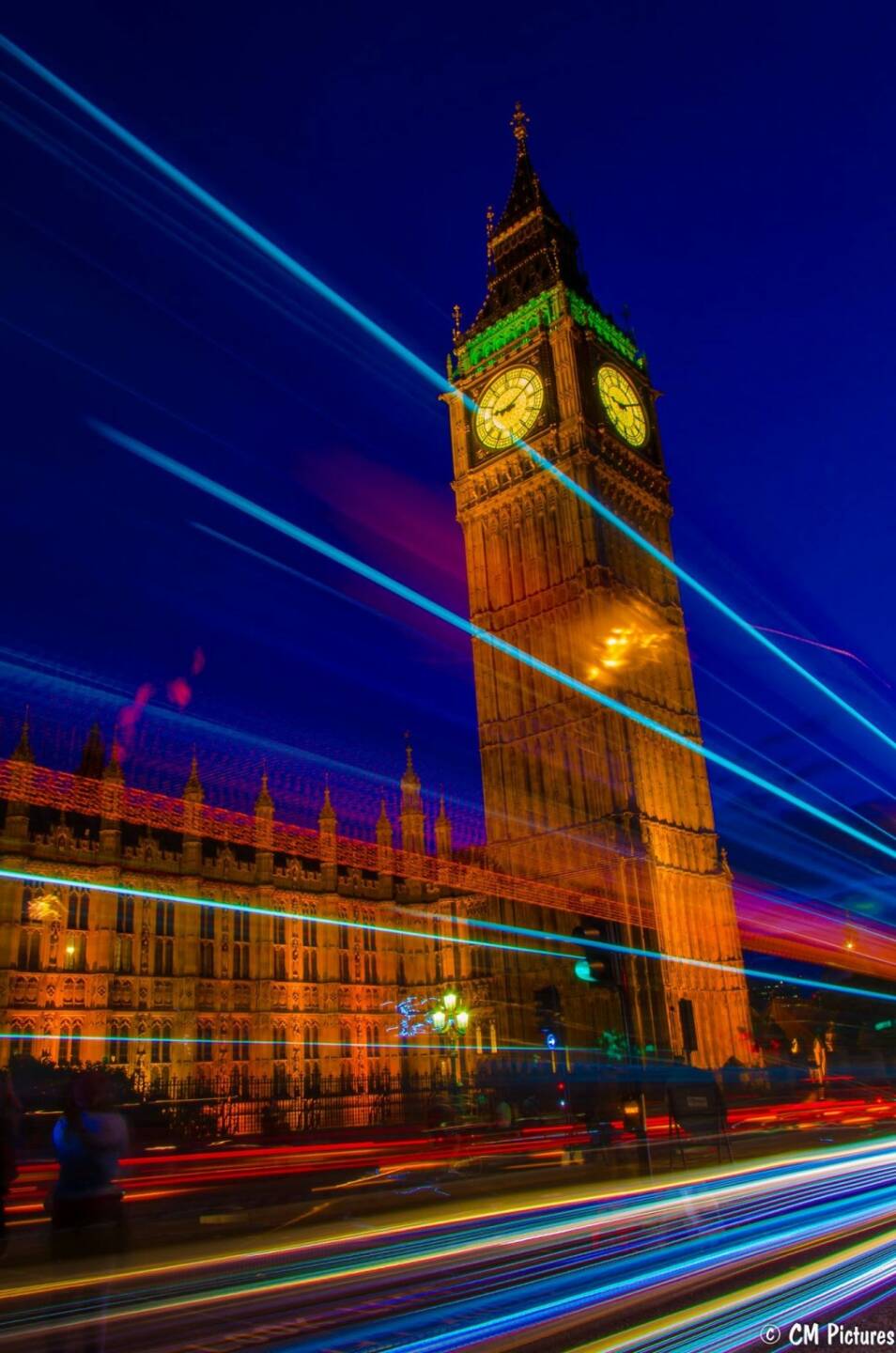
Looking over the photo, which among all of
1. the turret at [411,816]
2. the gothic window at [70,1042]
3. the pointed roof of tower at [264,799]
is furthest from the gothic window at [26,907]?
the turret at [411,816]

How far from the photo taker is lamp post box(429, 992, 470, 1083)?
33312mm

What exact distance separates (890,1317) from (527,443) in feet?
161

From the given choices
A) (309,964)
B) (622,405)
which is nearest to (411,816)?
(309,964)

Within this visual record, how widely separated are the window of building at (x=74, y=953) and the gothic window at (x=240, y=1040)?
7.94 meters

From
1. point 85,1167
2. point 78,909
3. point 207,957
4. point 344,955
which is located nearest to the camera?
point 85,1167

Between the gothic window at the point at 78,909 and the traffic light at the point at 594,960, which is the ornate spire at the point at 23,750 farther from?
the traffic light at the point at 594,960

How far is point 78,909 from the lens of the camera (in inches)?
1607

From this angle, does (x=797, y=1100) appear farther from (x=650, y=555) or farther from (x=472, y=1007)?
(x=650, y=555)

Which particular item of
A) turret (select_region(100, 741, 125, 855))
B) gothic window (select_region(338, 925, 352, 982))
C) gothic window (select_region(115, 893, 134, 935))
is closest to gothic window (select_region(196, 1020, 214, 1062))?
gothic window (select_region(115, 893, 134, 935))

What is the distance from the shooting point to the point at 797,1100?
3447 cm

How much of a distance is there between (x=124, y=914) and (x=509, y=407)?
1287 inches

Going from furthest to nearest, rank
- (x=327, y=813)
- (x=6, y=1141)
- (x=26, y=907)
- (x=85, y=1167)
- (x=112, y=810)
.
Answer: (x=327, y=813), (x=112, y=810), (x=26, y=907), (x=6, y=1141), (x=85, y=1167)

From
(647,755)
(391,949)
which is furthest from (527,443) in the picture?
(391,949)

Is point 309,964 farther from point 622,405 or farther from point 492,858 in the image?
point 622,405
